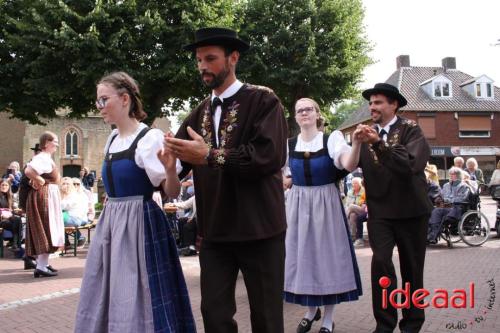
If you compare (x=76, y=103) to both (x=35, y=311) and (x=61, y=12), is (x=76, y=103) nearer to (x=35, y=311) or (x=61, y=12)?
(x=61, y=12)

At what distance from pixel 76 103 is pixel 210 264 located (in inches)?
725

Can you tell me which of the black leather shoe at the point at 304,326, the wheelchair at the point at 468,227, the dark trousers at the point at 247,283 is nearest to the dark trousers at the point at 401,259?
the black leather shoe at the point at 304,326

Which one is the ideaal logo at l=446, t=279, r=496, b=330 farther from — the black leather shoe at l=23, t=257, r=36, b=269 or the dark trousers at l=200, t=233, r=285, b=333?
the black leather shoe at l=23, t=257, r=36, b=269

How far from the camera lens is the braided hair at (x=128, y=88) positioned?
327 cm

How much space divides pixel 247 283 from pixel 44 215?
5948 mm

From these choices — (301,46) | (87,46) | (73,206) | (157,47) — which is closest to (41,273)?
(73,206)

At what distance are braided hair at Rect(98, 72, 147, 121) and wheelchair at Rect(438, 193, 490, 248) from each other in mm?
8546

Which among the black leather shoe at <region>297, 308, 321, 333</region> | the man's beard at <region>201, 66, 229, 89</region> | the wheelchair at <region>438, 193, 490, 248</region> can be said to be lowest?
the black leather shoe at <region>297, 308, 321, 333</region>

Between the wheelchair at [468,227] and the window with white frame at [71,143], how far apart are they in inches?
1568

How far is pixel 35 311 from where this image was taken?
17.8 feet

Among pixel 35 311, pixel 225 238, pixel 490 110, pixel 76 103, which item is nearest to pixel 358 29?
pixel 76 103

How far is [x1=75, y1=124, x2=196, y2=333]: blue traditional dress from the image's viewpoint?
9.63ft

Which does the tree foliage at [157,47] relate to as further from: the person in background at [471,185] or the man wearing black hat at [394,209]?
the man wearing black hat at [394,209]

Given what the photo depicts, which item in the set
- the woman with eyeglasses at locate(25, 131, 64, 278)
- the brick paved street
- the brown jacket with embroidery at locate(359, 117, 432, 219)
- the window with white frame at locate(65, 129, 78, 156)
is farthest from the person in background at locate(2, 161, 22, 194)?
the window with white frame at locate(65, 129, 78, 156)
